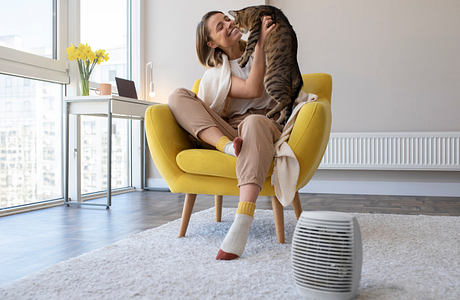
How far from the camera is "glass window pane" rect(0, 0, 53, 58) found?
266 cm

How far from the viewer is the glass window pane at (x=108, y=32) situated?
3534mm

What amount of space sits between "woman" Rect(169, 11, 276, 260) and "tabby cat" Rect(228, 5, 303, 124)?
0.03 meters

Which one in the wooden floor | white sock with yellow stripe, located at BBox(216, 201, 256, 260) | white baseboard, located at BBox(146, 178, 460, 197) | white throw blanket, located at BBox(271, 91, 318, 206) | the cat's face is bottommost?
the wooden floor

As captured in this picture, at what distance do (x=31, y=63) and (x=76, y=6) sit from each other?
2.33ft

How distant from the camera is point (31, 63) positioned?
2.83 metres

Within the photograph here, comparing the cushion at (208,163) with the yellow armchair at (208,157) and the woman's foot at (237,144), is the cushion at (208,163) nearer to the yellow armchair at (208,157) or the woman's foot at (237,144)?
the yellow armchair at (208,157)

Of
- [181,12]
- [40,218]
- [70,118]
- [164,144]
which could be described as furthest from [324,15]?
[40,218]

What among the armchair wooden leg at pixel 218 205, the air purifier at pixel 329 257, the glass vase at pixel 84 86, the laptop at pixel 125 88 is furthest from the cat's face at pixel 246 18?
the laptop at pixel 125 88

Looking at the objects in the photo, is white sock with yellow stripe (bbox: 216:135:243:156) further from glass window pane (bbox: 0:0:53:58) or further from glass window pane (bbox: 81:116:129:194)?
glass window pane (bbox: 81:116:129:194)

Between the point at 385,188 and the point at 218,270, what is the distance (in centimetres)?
281

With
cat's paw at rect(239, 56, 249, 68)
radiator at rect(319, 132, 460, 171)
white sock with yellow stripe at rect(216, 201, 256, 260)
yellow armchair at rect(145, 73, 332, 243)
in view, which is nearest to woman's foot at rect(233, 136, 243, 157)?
yellow armchair at rect(145, 73, 332, 243)

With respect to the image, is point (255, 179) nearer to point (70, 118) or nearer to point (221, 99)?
point (221, 99)

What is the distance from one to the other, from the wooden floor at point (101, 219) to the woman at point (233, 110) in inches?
25.8

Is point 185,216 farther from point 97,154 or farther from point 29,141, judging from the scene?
point 97,154
